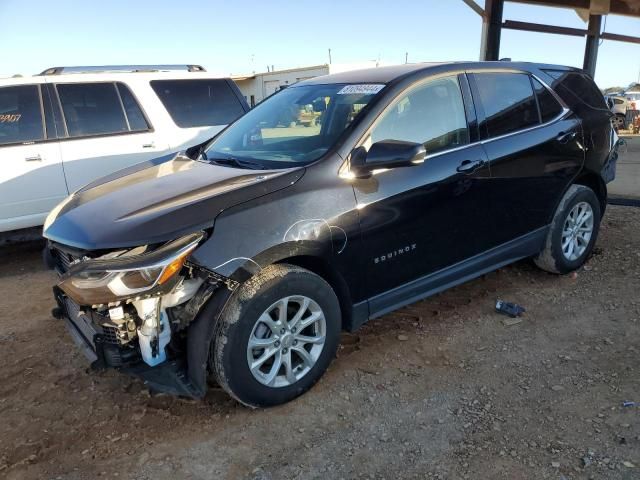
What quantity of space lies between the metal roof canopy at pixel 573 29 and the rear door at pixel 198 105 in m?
5.69

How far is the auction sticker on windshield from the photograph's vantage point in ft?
10.9

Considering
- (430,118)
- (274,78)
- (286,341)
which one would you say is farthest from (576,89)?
(274,78)

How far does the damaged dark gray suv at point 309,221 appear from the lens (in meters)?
2.53

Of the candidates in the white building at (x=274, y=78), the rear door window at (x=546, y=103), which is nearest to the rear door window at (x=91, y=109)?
the rear door window at (x=546, y=103)

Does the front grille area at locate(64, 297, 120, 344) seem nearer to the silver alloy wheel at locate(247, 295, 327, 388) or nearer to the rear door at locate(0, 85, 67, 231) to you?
the silver alloy wheel at locate(247, 295, 327, 388)

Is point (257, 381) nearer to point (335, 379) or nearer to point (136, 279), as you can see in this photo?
point (335, 379)

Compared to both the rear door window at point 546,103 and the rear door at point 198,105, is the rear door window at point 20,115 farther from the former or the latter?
the rear door window at point 546,103

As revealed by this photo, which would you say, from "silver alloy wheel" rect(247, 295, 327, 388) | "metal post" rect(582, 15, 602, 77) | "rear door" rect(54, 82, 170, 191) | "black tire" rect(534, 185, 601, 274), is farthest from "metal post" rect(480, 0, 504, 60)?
"silver alloy wheel" rect(247, 295, 327, 388)

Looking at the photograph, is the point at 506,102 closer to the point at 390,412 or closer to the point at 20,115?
the point at 390,412

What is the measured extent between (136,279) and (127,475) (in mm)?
951

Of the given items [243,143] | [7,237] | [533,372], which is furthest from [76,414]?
[7,237]

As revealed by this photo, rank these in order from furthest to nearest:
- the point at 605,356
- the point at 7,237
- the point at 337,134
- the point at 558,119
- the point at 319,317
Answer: the point at 7,237 → the point at 558,119 → the point at 605,356 → the point at 337,134 → the point at 319,317

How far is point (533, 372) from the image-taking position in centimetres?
319

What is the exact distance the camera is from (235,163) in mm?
3322
